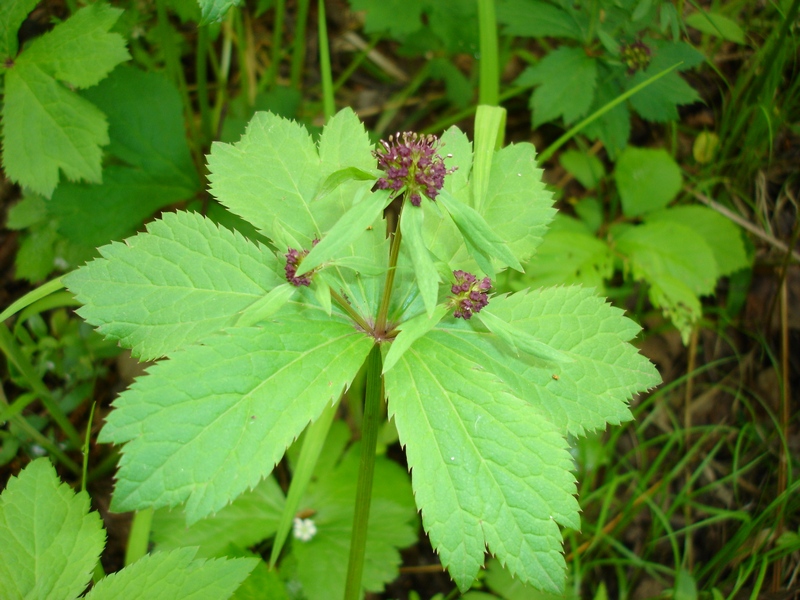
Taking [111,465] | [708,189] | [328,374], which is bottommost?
[111,465]

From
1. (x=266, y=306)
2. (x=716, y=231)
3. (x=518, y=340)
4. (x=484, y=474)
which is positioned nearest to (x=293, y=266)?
(x=266, y=306)

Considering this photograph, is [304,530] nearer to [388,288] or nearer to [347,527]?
[347,527]

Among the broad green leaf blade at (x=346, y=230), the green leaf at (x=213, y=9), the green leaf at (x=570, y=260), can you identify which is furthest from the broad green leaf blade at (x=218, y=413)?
the green leaf at (x=570, y=260)

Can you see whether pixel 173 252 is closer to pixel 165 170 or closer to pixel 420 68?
pixel 165 170

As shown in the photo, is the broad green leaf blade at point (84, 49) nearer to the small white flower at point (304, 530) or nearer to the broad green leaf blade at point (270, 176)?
the broad green leaf blade at point (270, 176)

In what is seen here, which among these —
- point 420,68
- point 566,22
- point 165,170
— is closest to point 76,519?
point 165,170
